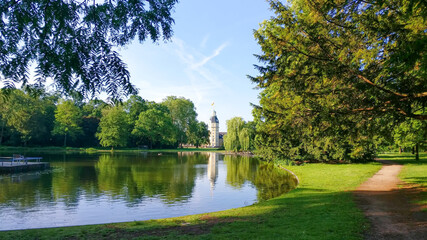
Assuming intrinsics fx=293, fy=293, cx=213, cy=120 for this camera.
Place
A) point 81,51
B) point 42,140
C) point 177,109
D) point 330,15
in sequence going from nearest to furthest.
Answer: point 81,51
point 330,15
point 42,140
point 177,109

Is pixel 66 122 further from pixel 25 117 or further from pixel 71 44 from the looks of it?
pixel 71 44

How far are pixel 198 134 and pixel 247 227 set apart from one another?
8627 centimetres

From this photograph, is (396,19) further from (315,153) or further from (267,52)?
(315,153)

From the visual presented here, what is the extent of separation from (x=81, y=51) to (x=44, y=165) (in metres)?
26.0

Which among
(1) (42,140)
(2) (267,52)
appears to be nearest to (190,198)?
(2) (267,52)

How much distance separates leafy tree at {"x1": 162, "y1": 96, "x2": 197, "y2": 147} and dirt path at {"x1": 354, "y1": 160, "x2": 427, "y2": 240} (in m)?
71.8

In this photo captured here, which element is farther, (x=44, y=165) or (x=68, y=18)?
(x=44, y=165)

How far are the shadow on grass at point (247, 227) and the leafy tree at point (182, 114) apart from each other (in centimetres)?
7343

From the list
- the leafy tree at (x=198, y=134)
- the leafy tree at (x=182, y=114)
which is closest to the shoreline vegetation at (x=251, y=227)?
the leafy tree at (x=182, y=114)

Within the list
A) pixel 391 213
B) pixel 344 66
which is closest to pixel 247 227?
pixel 391 213

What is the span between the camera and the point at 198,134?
9350 cm

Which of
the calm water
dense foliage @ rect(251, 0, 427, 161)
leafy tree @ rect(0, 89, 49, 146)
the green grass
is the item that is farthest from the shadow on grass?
leafy tree @ rect(0, 89, 49, 146)

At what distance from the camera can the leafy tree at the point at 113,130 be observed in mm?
63281

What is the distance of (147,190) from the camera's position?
15609mm
